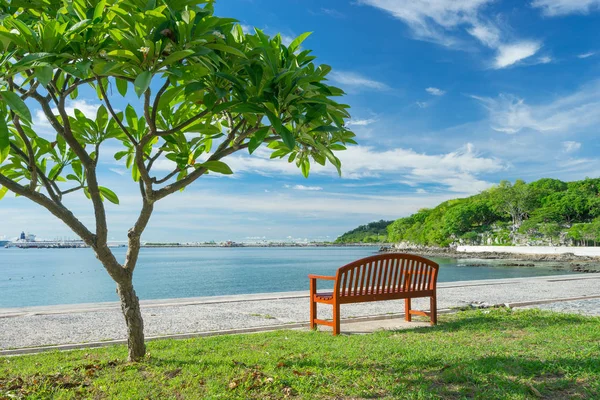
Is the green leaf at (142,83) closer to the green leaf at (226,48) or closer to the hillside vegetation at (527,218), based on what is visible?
the green leaf at (226,48)

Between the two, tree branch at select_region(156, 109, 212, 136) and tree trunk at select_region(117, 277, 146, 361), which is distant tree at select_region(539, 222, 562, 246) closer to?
tree trunk at select_region(117, 277, 146, 361)

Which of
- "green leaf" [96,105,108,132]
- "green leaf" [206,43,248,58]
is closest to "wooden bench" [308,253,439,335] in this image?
"green leaf" [96,105,108,132]

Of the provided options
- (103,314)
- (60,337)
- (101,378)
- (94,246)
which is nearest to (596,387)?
(101,378)

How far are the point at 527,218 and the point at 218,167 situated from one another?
11483cm

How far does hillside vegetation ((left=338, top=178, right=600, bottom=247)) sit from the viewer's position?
81.4m

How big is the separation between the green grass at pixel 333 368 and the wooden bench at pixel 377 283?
23.4 inches

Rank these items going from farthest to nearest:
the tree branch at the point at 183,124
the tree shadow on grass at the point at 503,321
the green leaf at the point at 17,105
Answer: the tree shadow on grass at the point at 503,321 → the tree branch at the point at 183,124 → the green leaf at the point at 17,105

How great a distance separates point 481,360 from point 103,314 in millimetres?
5924

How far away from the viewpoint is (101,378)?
3699mm

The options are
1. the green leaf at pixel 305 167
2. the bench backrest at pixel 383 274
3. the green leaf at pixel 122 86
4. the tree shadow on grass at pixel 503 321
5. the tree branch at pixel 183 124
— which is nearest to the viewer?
the green leaf at pixel 122 86

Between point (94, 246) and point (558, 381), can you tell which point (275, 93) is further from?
point (558, 381)

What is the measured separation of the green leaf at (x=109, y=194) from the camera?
4.20 m

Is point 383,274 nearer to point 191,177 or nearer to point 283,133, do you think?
point 191,177

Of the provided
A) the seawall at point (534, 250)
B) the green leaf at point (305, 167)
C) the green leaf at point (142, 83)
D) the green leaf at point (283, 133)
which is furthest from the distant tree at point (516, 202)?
the green leaf at point (142, 83)
